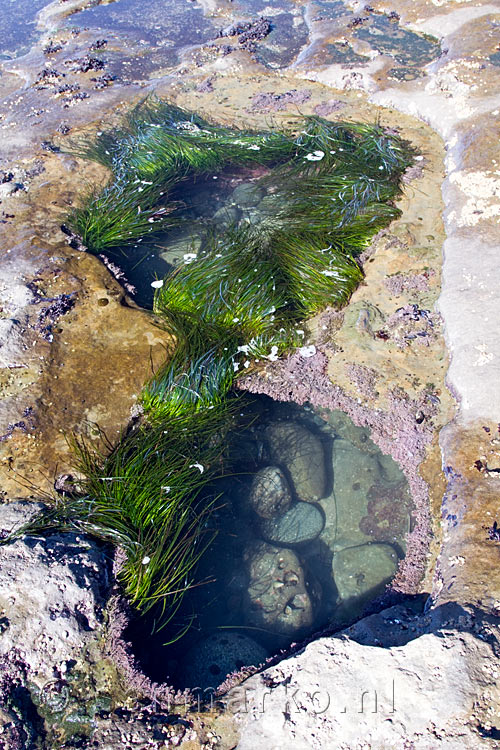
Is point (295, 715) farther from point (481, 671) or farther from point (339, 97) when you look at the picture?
point (339, 97)

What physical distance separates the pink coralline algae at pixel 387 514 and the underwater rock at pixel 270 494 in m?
0.61

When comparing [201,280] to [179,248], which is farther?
[179,248]

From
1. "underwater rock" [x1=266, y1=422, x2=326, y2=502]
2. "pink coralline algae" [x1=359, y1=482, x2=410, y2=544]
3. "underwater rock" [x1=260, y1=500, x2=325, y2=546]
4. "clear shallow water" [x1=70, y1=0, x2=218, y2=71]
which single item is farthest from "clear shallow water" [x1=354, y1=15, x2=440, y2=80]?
"underwater rock" [x1=260, y1=500, x2=325, y2=546]

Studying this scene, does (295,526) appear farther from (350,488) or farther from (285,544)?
(350,488)

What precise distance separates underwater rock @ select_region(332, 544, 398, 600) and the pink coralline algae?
103 millimetres

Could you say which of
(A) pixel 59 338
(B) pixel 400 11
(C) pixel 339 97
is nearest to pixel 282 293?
(A) pixel 59 338

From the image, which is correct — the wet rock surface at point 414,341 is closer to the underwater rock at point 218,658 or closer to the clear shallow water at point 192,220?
the underwater rock at point 218,658

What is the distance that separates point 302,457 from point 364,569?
970mm

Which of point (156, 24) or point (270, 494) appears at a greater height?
point (156, 24)

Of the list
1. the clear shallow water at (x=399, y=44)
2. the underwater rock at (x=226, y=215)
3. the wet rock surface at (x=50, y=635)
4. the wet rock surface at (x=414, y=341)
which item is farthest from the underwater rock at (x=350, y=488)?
the clear shallow water at (x=399, y=44)

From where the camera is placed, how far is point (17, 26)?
1038 centimetres

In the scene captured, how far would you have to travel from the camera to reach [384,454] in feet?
14.1

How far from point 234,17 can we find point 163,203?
18.4 ft

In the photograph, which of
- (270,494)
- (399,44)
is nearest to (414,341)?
(270,494)
